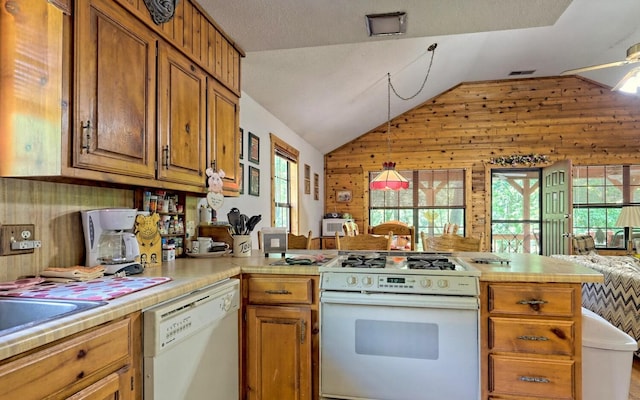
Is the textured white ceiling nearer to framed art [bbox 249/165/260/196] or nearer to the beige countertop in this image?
framed art [bbox 249/165/260/196]

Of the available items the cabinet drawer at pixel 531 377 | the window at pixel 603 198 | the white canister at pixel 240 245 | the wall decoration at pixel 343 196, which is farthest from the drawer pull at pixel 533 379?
the window at pixel 603 198

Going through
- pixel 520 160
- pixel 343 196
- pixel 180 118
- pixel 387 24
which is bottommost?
pixel 343 196

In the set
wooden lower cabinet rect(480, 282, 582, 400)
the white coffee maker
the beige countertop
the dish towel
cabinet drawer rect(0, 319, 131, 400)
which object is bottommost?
wooden lower cabinet rect(480, 282, 582, 400)

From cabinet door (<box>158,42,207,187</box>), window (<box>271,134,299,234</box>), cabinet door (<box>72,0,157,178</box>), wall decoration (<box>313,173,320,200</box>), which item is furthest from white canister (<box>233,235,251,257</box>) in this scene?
wall decoration (<box>313,173,320,200</box>)

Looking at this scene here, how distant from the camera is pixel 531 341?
1.79 meters

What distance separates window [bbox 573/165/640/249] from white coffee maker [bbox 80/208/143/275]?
22.5 ft

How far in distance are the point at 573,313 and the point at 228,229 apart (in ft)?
6.41

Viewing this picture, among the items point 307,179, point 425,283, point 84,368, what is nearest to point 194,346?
point 84,368

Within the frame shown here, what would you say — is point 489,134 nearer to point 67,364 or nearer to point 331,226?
point 331,226

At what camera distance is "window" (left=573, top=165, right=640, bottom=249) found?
20.5 feet

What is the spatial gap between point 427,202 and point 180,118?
5.67 metres

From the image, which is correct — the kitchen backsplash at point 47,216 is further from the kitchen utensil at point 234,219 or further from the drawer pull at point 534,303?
the drawer pull at point 534,303

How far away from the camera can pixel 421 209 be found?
22.7ft

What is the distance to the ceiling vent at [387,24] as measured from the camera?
2064mm
